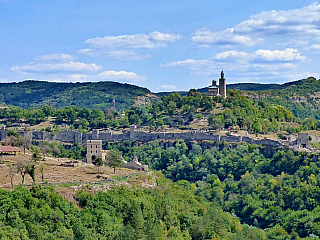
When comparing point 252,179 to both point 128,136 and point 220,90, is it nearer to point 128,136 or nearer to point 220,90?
point 128,136

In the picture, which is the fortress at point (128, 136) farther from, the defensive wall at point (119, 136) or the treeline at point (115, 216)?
the treeline at point (115, 216)

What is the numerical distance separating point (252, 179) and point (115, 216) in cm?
3914

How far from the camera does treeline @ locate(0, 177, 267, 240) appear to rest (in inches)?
2195

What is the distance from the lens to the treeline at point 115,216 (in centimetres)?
→ 5575

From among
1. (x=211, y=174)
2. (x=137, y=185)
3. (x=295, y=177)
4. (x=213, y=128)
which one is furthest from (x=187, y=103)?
(x=137, y=185)

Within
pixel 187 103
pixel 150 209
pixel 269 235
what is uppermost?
pixel 187 103

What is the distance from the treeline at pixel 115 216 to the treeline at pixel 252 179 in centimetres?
1035

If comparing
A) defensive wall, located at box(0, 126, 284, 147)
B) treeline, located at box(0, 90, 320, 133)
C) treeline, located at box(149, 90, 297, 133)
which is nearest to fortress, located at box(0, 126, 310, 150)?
defensive wall, located at box(0, 126, 284, 147)

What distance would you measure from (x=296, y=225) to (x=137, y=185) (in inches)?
836

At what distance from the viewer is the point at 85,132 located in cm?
13212

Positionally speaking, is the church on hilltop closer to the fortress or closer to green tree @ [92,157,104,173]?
the fortress

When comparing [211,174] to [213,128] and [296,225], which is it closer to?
[213,128]

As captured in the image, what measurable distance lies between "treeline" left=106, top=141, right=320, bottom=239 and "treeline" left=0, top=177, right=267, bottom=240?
10.4 metres

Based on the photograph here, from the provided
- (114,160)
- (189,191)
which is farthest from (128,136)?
(114,160)
